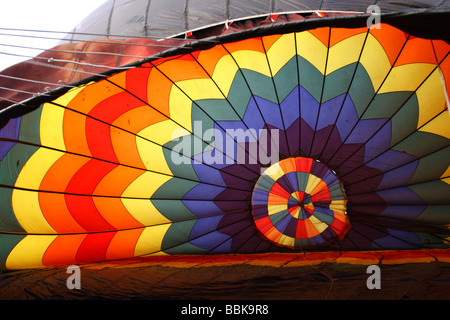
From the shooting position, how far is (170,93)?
228cm

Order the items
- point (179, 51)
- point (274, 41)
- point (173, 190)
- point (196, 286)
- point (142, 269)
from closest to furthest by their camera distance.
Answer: point (179, 51)
point (196, 286)
point (274, 41)
point (142, 269)
point (173, 190)

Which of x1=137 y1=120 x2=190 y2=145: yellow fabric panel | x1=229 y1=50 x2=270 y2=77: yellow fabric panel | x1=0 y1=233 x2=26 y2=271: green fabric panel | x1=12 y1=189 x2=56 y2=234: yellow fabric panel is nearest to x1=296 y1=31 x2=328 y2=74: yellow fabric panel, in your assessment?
x1=229 y1=50 x2=270 y2=77: yellow fabric panel

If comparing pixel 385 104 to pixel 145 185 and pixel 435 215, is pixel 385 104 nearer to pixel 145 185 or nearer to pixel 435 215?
pixel 435 215

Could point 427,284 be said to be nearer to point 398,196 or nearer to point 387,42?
point 398,196

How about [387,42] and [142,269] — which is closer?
[387,42]

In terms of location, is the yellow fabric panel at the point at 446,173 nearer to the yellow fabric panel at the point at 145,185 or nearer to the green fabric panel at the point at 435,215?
the green fabric panel at the point at 435,215

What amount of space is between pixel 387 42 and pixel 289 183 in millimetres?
1144

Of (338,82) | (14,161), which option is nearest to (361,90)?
(338,82)

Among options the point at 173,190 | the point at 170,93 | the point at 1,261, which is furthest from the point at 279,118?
the point at 1,261

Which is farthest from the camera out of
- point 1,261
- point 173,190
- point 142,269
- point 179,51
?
point 173,190

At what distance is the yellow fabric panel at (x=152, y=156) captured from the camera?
2.48 metres

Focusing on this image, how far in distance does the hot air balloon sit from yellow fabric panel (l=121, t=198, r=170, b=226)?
0.01 metres

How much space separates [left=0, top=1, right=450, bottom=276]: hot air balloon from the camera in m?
2.15
